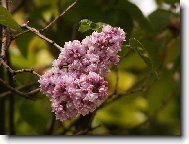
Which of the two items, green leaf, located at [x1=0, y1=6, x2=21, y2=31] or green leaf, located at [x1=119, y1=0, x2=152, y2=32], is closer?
green leaf, located at [x1=0, y1=6, x2=21, y2=31]

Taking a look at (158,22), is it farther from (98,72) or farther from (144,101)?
(98,72)

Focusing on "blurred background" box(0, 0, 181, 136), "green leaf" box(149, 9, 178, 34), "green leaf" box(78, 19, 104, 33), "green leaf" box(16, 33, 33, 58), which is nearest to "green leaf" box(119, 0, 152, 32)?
"blurred background" box(0, 0, 181, 136)

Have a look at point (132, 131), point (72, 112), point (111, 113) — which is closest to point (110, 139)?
point (132, 131)

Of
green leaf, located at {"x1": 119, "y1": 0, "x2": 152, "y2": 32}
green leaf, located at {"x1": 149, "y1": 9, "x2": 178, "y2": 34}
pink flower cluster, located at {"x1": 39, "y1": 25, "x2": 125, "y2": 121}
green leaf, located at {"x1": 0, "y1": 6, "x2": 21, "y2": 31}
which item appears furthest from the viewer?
green leaf, located at {"x1": 149, "y1": 9, "x2": 178, "y2": 34}

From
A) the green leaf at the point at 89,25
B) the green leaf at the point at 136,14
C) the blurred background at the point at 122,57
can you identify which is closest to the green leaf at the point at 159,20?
the blurred background at the point at 122,57

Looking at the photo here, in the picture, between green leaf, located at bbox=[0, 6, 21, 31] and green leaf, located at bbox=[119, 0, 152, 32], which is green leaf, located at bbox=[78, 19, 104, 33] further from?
green leaf, located at bbox=[119, 0, 152, 32]

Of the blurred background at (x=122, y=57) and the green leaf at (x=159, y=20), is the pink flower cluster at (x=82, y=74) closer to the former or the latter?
the blurred background at (x=122, y=57)

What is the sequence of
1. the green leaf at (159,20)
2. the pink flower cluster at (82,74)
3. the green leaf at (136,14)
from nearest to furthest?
the pink flower cluster at (82,74), the green leaf at (136,14), the green leaf at (159,20)

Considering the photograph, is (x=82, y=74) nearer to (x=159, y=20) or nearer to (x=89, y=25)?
(x=89, y=25)
